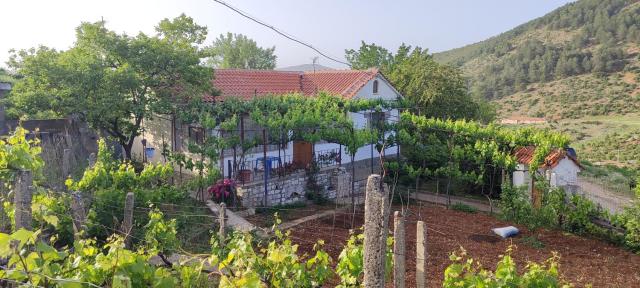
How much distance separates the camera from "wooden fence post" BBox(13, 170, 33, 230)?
15.7ft

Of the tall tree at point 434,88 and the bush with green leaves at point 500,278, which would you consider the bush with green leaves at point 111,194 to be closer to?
the bush with green leaves at point 500,278

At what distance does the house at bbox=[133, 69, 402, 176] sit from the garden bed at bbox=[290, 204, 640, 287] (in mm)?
3431

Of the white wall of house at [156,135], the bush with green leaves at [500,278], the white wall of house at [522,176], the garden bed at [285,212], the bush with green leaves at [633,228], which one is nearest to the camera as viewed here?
the bush with green leaves at [500,278]

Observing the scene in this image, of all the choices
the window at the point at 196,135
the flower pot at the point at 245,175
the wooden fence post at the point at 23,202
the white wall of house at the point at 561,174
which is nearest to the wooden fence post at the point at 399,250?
the wooden fence post at the point at 23,202

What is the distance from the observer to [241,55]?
38.0 metres

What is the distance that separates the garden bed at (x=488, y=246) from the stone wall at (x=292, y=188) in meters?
2.02

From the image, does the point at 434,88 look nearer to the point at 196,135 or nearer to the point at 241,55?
the point at 196,135

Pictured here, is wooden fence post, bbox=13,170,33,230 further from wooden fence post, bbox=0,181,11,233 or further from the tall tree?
the tall tree

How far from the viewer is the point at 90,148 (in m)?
15.6

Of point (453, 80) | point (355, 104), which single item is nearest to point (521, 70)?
point (453, 80)

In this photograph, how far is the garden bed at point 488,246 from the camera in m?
8.62

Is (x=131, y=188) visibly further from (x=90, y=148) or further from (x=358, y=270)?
(x=90, y=148)

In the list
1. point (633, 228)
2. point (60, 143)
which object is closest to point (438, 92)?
point (633, 228)

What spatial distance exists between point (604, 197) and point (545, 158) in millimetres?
6490
